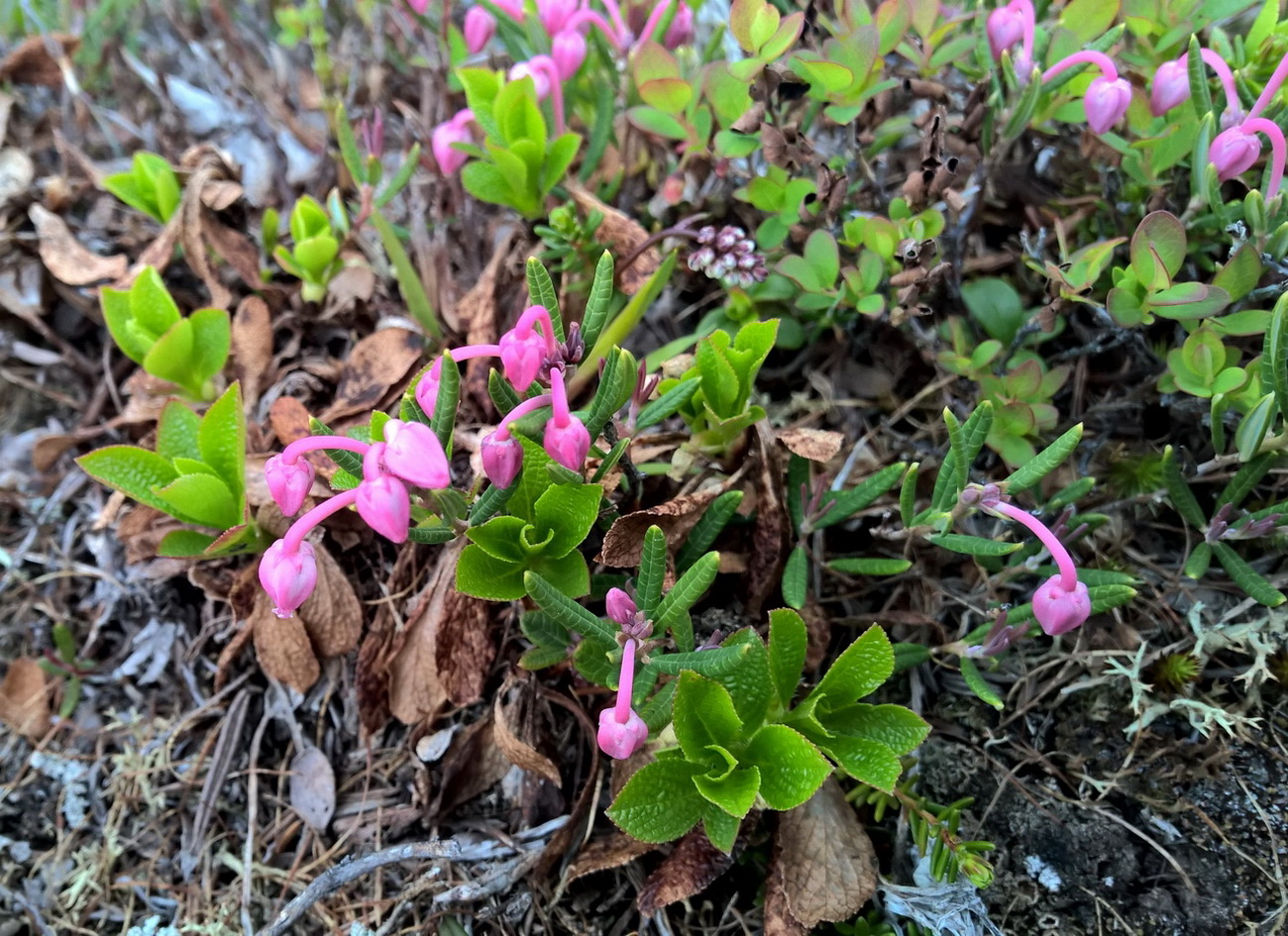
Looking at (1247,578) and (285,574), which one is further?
(1247,578)

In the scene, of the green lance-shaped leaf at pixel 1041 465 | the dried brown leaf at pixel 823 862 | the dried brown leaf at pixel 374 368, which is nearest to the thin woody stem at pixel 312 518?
the dried brown leaf at pixel 374 368

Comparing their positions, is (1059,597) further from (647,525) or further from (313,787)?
(313,787)

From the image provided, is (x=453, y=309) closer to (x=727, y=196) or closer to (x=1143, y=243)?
(x=727, y=196)

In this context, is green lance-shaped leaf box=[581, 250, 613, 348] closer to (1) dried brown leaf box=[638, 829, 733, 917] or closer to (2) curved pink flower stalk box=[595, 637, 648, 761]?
(2) curved pink flower stalk box=[595, 637, 648, 761]

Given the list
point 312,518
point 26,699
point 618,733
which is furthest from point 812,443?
point 26,699

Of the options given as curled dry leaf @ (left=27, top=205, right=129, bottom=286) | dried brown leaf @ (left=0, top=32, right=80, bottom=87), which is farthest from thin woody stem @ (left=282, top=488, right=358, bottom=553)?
dried brown leaf @ (left=0, top=32, right=80, bottom=87)
